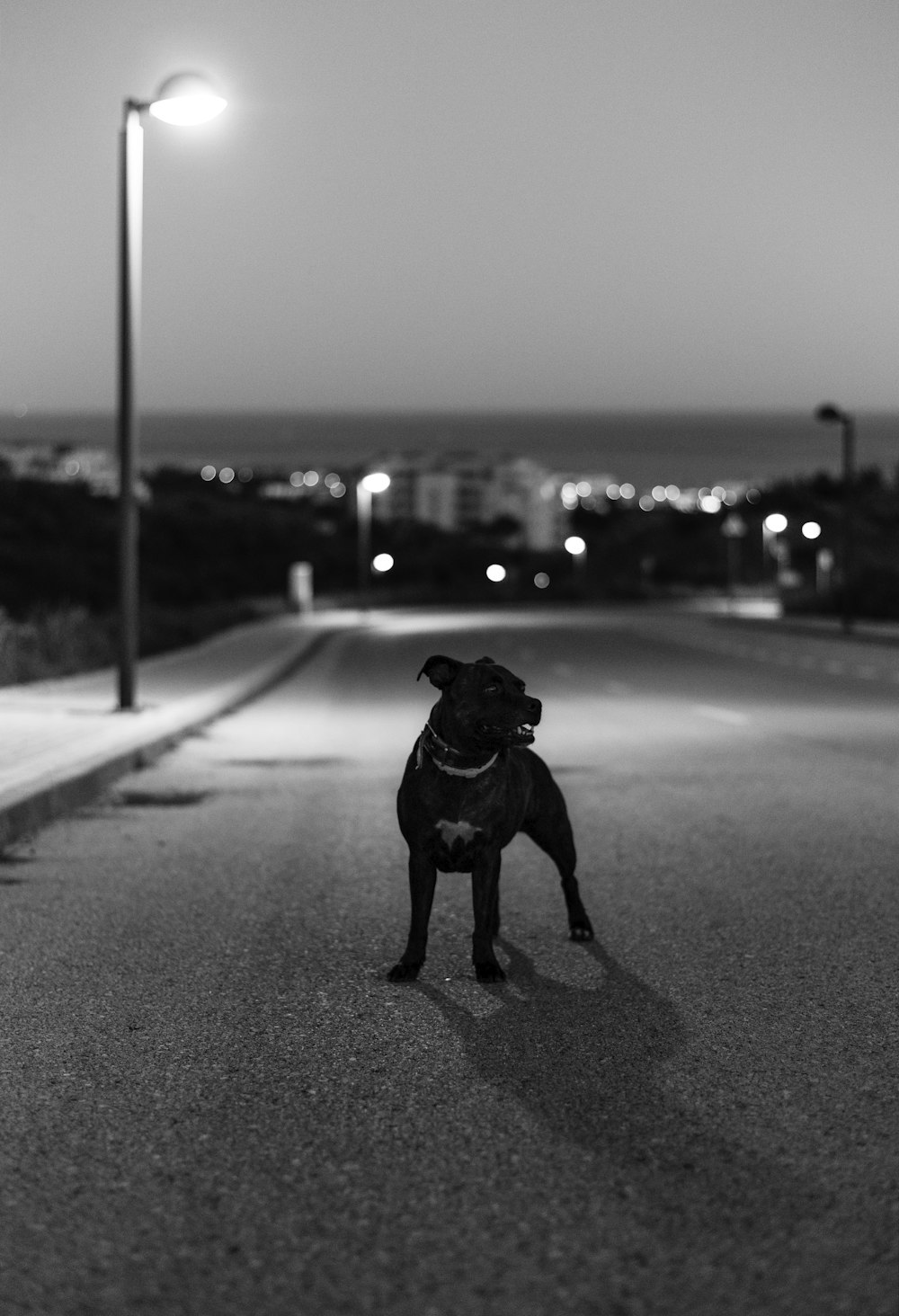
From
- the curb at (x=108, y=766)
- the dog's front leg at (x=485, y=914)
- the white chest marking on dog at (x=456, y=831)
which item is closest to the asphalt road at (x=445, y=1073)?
the dog's front leg at (x=485, y=914)

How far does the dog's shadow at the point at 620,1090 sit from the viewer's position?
487 centimetres

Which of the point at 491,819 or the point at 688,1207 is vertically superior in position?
the point at 491,819

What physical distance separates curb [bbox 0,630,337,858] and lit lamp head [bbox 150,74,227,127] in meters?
6.00

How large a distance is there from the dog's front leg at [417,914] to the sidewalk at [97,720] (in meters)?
4.63

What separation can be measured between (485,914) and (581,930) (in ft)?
3.86

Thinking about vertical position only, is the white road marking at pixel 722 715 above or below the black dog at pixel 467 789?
below

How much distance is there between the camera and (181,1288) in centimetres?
425

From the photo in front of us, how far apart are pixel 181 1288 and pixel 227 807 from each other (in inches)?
374

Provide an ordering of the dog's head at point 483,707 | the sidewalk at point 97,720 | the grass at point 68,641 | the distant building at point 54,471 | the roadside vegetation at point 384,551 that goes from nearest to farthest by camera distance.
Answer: the dog's head at point 483,707
the sidewalk at point 97,720
the grass at point 68,641
the roadside vegetation at point 384,551
the distant building at point 54,471

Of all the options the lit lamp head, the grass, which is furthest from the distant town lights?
the lit lamp head

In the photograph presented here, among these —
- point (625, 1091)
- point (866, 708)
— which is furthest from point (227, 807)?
point (866, 708)

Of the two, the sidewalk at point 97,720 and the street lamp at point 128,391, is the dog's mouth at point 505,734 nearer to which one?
the sidewalk at point 97,720

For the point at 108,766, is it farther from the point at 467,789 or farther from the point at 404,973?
the point at 467,789

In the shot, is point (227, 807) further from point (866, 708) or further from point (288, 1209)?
point (866, 708)
